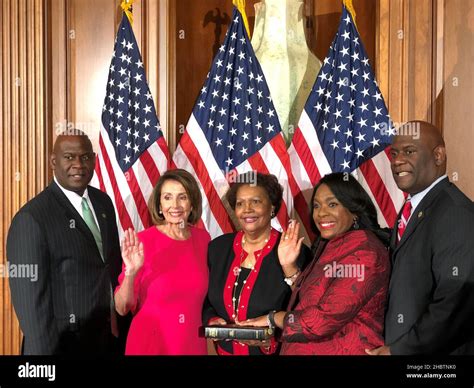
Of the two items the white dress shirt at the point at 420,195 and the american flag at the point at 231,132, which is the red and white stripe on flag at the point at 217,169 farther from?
the white dress shirt at the point at 420,195

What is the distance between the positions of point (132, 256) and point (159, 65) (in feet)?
6.12

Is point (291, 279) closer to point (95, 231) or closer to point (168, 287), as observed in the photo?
point (168, 287)

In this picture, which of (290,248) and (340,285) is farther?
(290,248)

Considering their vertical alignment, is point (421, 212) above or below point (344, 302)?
above

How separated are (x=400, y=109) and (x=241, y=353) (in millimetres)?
2035

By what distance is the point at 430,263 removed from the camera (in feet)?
11.4

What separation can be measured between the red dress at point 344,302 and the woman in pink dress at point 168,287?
662mm

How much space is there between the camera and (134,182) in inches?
199

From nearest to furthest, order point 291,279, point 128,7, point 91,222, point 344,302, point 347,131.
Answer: point 344,302, point 291,279, point 91,222, point 347,131, point 128,7

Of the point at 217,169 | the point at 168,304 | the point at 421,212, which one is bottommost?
the point at 168,304

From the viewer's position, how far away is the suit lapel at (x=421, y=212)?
3582mm

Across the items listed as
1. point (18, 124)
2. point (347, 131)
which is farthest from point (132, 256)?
point (18, 124)

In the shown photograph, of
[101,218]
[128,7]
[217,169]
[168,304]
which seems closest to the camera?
[168,304]

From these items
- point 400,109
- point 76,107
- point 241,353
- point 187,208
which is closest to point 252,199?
point 187,208
